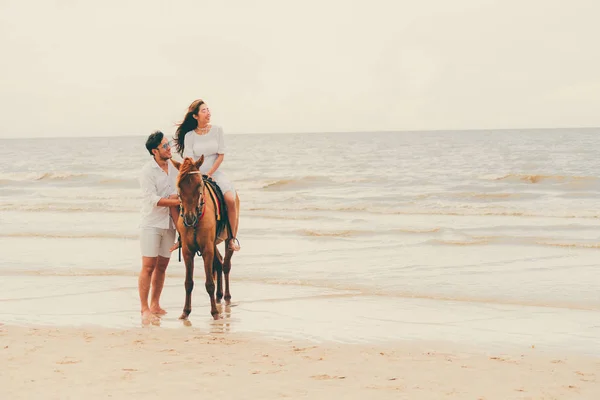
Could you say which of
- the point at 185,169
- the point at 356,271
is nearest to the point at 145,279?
the point at 185,169

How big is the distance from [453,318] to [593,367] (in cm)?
219

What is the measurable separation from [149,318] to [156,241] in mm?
854

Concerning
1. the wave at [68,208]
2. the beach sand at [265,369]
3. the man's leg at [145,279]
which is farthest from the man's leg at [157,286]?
the wave at [68,208]

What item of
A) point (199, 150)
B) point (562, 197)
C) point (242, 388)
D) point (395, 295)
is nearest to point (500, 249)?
point (395, 295)

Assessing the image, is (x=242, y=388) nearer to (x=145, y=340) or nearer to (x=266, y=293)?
(x=145, y=340)

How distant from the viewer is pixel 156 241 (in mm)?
8102

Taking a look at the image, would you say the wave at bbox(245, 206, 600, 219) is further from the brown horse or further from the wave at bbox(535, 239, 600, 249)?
the brown horse

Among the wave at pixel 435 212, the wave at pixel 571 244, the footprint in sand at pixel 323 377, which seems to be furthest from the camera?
the wave at pixel 435 212

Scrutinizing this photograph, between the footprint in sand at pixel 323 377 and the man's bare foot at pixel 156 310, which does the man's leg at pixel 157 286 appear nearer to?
the man's bare foot at pixel 156 310

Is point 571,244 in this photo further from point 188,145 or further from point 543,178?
point 543,178

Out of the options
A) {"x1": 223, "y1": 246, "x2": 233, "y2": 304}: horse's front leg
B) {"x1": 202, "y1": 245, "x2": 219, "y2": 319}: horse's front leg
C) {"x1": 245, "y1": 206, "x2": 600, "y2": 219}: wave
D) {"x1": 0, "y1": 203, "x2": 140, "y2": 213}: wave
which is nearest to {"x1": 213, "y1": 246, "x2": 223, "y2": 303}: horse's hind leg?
{"x1": 223, "y1": 246, "x2": 233, "y2": 304}: horse's front leg

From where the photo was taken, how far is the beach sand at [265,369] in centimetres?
520

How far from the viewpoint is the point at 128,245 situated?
14.4 metres

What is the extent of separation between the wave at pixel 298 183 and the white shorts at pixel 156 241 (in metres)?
25.7
